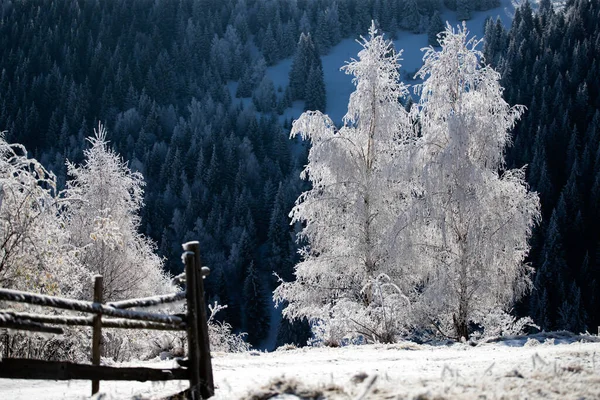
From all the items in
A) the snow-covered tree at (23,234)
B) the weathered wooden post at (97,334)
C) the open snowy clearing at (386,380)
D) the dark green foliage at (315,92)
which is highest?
the dark green foliage at (315,92)

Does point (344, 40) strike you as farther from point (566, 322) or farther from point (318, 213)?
point (318, 213)

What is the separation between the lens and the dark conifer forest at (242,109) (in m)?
79.3

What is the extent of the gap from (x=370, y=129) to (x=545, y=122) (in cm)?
9077

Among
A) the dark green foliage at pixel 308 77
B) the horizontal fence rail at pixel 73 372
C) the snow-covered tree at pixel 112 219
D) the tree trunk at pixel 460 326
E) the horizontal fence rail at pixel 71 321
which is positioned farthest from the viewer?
the dark green foliage at pixel 308 77

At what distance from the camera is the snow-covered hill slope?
142 m

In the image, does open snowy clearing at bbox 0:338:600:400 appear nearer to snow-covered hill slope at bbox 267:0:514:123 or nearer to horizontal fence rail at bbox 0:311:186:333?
horizontal fence rail at bbox 0:311:186:333

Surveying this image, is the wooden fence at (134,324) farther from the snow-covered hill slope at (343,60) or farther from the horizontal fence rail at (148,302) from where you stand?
the snow-covered hill slope at (343,60)

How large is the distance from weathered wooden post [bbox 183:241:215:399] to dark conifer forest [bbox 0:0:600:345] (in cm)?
4968

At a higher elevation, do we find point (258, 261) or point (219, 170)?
point (219, 170)

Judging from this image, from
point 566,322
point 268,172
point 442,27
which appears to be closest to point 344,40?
point 442,27

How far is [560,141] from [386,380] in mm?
99269

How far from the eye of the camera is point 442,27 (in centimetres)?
16362

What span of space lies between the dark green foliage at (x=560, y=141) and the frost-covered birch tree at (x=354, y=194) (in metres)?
54.8

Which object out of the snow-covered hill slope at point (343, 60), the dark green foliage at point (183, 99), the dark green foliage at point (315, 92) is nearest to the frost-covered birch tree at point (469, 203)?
the dark green foliage at point (183, 99)
